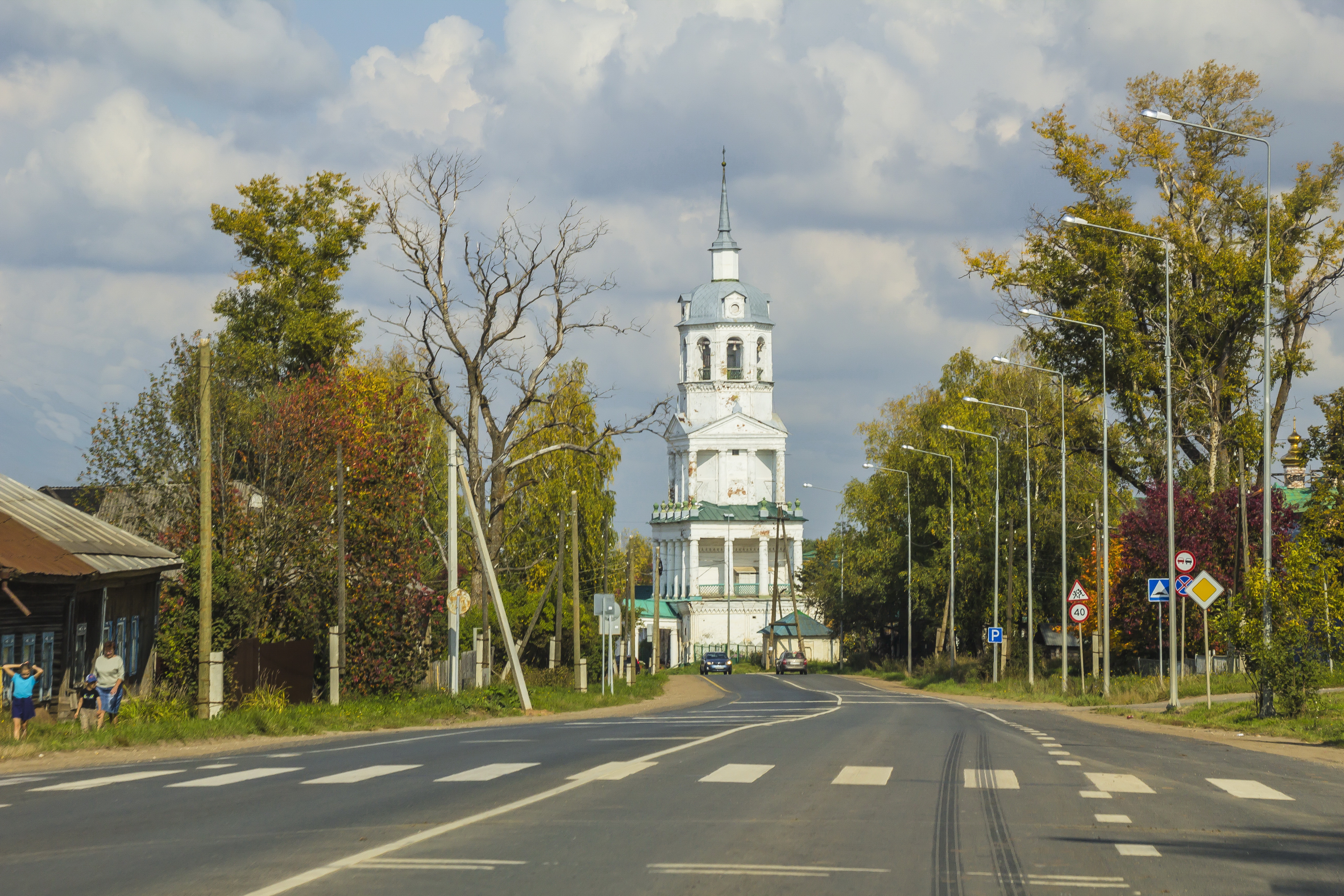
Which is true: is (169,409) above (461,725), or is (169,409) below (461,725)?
above

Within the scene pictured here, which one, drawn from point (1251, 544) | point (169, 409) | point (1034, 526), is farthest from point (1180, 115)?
point (169, 409)

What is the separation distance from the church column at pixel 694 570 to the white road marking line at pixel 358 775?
96.1 m

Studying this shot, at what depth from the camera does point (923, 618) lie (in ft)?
252

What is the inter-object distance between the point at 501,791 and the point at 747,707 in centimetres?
2683

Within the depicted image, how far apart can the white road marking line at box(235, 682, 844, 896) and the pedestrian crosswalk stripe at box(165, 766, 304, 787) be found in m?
3.21

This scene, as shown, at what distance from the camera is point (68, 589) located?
27.1m

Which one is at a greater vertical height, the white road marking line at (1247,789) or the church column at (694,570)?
the church column at (694,570)

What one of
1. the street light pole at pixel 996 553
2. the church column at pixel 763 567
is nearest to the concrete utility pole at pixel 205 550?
the street light pole at pixel 996 553

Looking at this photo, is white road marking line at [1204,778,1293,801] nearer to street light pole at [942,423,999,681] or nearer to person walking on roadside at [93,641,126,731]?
person walking on roadside at [93,641,126,731]

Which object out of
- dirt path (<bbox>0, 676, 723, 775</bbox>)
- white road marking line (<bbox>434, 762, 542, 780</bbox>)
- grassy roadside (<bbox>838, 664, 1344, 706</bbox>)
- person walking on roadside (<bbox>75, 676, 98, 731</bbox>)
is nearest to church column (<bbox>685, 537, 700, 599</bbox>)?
grassy roadside (<bbox>838, 664, 1344, 706</bbox>)

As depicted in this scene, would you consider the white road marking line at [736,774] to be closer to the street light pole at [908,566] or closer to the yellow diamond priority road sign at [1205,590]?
the yellow diamond priority road sign at [1205,590]

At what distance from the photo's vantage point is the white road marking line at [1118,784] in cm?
1344

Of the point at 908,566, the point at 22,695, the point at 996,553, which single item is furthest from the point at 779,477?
the point at 22,695

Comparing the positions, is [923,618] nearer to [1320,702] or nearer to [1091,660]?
[1091,660]
